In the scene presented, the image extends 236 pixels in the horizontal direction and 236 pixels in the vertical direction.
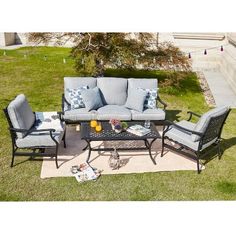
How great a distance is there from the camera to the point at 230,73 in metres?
11.9

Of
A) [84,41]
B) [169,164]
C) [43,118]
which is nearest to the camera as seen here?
[169,164]

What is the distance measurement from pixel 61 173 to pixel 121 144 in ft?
5.46

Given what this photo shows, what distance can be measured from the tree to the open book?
4.08m

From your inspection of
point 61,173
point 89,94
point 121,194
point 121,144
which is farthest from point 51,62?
point 121,194

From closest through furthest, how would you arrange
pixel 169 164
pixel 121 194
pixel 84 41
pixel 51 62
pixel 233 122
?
pixel 121 194, pixel 169 164, pixel 233 122, pixel 84 41, pixel 51 62

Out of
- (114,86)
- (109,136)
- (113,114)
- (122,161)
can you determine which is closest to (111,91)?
(114,86)

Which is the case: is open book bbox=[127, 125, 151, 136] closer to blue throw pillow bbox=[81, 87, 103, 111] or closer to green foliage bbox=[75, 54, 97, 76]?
blue throw pillow bbox=[81, 87, 103, 111]

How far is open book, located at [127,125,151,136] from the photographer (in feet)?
20.8

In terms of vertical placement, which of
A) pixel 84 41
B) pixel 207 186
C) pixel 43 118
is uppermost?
pixel 84 41

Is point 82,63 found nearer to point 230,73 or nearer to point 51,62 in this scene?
point 51,62

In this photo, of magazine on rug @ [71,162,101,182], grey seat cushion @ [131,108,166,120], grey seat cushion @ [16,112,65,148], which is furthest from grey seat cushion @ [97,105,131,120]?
Result: magazine on rug @ [71,162,101,182]

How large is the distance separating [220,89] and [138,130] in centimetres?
580

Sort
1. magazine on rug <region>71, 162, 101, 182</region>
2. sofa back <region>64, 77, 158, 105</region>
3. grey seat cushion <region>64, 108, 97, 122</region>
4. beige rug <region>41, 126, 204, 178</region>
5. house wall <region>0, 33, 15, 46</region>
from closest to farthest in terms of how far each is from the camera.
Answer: magazine on rug <region>71, 162, 101, 182</region> < beige rug <region>41, 126, 204, 178</region> < grey seat cushion <region>64, 108, 97, 122</region> < sofa back <region>64, 77, 158, 105</region> < house wall <region>0, 33, 15, 46</region>

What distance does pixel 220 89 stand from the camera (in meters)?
11.1
